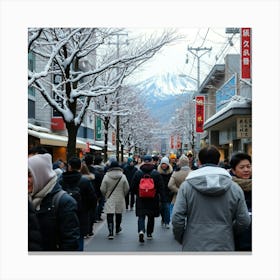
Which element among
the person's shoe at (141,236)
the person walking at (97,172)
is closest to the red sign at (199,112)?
the person walking at (97,172)

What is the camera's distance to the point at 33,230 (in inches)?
157

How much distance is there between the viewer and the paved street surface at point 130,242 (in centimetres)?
886

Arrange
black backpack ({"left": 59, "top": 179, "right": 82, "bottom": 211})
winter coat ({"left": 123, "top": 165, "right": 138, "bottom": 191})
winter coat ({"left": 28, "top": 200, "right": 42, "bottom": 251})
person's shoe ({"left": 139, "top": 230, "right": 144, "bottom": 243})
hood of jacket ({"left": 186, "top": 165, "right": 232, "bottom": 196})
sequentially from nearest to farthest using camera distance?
A: 1. winter coat ({"left": 28, "top": 200, "right": 42, "bottom": 251})
2. hood of jacket ({"left": 186, "top": 165, "right": 232, "bottom": 196})
3. black backpack ({"left": 59, "top": 179, "right": 82, "bottom": 211})
4. person's shoe ({"left": 139, "top": 230, "right": 144, "bottom": 243})
5. winter coat ({"left": 123, "top": 165, "right": 138, "bottom": 191})

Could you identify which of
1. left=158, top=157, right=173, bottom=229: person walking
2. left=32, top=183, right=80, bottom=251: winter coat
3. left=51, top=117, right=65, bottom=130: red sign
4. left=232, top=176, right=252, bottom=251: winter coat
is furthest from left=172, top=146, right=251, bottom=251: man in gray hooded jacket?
left=51, top=117, right=65, bottom=130: red sign

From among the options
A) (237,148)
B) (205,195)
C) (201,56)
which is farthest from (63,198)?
(201,56)

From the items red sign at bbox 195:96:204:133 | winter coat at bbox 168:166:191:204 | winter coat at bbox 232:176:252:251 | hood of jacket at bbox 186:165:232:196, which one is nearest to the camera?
hood of jacket at bbox 186:165:232:196

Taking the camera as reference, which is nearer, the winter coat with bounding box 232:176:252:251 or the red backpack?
the winter coat with bounding box 232:176:252:251

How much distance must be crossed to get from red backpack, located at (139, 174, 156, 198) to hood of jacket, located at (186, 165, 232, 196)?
16.7 ft

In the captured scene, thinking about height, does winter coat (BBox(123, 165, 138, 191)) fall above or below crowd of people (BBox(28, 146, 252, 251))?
below

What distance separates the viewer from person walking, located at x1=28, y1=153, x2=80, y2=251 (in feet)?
13.5

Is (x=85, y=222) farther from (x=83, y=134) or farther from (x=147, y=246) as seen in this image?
(x=83, y=134)

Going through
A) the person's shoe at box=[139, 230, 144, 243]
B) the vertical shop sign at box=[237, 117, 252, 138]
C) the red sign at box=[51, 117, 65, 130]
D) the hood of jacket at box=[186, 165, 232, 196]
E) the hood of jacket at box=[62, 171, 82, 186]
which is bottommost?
the person's shoe at box=[139, 230, 144, 243]

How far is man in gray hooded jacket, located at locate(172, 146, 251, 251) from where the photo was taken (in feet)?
14.2

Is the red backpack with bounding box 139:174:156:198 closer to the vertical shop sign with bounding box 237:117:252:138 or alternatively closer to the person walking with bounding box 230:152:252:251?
the person walking with bounding box 230:152:252:251
